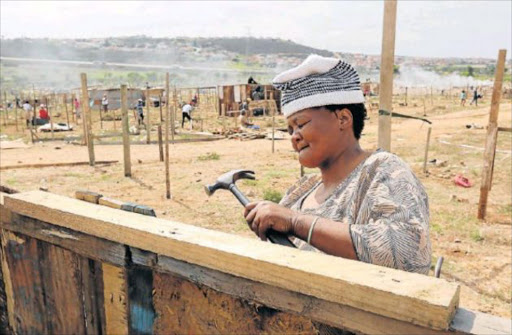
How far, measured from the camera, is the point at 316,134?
5.18 ft

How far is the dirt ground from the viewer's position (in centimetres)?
562

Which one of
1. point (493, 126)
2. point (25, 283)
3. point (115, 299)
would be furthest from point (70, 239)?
point (493, 126)

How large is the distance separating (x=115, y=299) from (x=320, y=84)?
3.76ft

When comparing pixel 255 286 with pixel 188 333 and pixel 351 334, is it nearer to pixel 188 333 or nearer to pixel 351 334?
pixel 351 334

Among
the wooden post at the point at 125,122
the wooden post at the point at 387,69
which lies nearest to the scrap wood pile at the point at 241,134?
the wooden post at the point at 125,122

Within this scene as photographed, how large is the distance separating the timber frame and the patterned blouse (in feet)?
0.42

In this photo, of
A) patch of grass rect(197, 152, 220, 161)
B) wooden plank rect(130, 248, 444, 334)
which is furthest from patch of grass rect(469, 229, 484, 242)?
patch of grass rect(197, 152, 220, 161)

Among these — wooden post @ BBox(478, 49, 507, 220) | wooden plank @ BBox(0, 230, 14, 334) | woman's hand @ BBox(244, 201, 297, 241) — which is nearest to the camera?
woman's hand @ BBox(244, 201, 297, 241)

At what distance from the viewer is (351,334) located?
1177 mm

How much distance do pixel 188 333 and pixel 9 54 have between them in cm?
12267

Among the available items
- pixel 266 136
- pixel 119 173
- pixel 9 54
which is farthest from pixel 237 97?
pixel 9 54

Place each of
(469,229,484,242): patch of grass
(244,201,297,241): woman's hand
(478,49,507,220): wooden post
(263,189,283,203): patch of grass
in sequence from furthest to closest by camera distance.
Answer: (263,189,283,203): patch of grass
(469,229,484,242): patch of grass
(478,49,507,220): wooden post
(244,201,297,241): woman's hand

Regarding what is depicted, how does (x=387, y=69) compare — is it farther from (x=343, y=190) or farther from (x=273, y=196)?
(x=273, y=196)

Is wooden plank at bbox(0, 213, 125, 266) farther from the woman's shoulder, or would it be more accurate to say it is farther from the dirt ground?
the dirt ground
